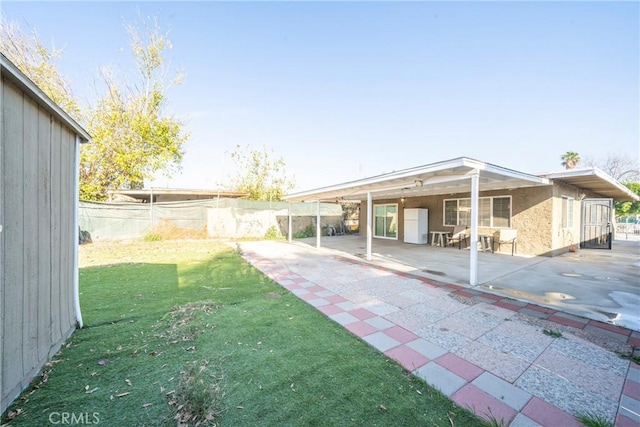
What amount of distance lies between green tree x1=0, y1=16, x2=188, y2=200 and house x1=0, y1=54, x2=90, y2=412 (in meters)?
11.0

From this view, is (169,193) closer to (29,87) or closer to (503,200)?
(29,87)

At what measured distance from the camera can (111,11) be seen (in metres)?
8.21

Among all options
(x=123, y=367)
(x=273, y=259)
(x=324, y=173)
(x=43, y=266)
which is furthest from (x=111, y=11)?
(x=324, y=173)

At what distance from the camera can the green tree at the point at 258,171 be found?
19469mm

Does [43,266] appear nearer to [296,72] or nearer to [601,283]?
[601,283]

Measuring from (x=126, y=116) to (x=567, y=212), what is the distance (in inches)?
729

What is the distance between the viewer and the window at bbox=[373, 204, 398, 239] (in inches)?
515

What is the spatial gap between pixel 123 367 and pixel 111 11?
1130cm

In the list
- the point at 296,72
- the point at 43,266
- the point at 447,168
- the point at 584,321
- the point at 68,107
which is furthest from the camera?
the point at 68,107

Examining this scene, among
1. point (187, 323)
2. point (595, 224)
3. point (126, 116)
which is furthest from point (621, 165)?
point (126, 116)

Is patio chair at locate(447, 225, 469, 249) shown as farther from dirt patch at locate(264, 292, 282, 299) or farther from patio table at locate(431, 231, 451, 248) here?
dirt patch at locate(264, 292, 282, 299)

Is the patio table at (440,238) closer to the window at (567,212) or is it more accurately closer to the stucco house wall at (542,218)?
the stucco house wall at (542,218)

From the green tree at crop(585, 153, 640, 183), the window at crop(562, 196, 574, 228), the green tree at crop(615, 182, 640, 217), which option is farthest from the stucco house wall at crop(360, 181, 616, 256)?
the green tree at crop(585, 153, 640, 183)

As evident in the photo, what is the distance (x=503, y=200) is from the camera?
8766mm
